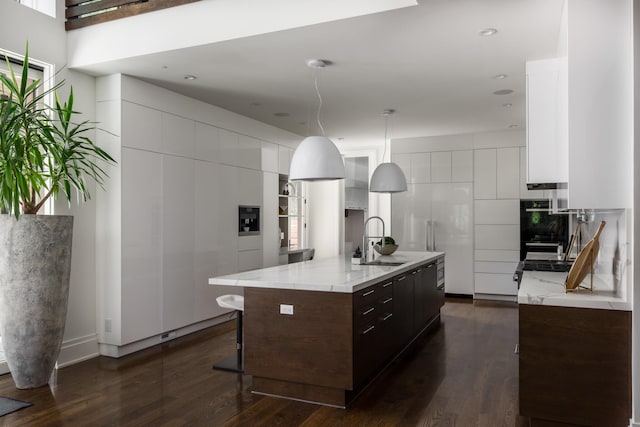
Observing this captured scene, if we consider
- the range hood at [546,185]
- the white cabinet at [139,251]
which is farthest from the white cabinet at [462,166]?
the white cabinet at [139,251]

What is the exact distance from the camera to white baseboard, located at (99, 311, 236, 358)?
187 inches

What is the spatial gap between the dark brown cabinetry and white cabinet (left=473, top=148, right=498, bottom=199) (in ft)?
14.6

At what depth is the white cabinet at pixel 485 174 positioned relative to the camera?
25.5 ft

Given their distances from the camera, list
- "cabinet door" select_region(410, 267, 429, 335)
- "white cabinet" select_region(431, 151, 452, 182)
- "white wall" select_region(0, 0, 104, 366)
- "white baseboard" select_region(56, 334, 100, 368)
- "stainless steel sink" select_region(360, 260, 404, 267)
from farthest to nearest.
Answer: "white cabinet" select_region(431, 151, 452, 182)
"cabinet door" select_region(410, 267, 429, 335)
"stainless steel sink" select_region(360, 260, 404, 267)
"white baseboard" select_region(56, 334, 100, 368)
"white wall" select_region(0, 0, 104, 366)

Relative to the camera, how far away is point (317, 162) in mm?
3916

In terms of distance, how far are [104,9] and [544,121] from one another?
3.70 metres

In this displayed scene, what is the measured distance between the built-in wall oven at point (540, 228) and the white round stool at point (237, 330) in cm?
488

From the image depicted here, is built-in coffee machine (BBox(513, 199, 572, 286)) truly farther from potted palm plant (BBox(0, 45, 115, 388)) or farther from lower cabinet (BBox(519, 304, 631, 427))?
potted palm plant (BBox(0, 45, 115, 388))

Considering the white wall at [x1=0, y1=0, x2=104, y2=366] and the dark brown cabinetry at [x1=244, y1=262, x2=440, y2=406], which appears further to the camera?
the white wall at [x1=0, y1=0, x2=104, y2=366]

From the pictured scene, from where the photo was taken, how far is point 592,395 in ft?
9.17

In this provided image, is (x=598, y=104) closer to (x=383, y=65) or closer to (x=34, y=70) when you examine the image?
(x=383, y=65)

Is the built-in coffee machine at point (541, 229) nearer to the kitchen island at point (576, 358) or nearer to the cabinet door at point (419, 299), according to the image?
the cabinet door at point (419, 299)

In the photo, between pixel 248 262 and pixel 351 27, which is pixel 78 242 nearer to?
pixel 248 262

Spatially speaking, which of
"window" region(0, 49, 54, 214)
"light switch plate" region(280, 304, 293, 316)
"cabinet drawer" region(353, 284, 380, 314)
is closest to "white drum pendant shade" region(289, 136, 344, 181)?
"cabinet drawer" region(353, 284, 380, 314)
